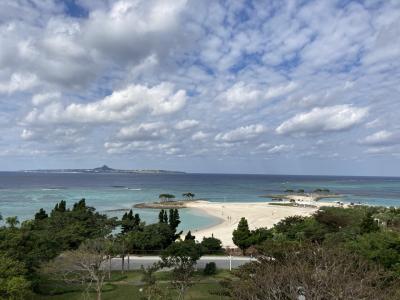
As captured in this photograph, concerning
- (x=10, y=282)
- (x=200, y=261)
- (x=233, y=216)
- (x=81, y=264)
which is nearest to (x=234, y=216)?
(x=233, y=216)

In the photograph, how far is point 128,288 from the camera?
25.3 m

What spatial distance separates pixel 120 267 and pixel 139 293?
877cm

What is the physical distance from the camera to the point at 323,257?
15.3 metres

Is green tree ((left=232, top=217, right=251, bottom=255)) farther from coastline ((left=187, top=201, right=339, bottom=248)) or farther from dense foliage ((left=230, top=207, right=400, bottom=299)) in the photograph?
dense foliage ((left=230, top=207, right=400, bottom=299))

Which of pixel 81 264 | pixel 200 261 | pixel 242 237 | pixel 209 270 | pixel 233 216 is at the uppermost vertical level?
pixel 81 264

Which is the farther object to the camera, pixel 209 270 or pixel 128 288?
pixel 209 270

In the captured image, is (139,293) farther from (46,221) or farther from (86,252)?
(46,221)

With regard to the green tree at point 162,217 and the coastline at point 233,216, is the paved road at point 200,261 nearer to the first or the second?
the green tree at point 162,217

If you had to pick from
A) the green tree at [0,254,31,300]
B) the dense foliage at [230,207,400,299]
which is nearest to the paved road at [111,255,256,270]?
the dense foliage at [230,207,400,299]

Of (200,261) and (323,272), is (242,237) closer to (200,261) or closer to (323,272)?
(200,261)

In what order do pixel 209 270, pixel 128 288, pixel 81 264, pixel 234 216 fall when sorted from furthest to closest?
pixel 234 216 < pixel 209 270 < pixel 128 288 < pixel 81 264

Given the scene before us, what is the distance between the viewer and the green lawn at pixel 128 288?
2351cm

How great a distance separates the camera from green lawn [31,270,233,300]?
23506 mm

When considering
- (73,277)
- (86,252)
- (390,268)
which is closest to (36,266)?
(86,252)
